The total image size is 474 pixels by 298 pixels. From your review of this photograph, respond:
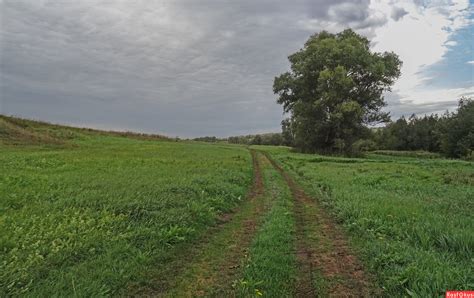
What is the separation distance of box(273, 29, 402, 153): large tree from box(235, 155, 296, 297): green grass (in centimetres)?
3463

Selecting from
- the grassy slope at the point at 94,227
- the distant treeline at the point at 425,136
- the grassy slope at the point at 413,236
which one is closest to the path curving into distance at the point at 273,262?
the grassy slope at the point at 413,236

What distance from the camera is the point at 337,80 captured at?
40750mm

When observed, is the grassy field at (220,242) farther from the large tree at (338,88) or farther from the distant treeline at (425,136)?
the distant treeline at (425,136)

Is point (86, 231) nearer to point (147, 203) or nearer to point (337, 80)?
point (147, 203)

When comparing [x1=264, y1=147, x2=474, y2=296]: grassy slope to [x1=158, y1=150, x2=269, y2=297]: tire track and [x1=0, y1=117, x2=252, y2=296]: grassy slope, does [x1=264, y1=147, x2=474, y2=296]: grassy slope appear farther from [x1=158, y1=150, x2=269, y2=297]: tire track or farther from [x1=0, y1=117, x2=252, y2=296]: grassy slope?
[x1=0, y1=117, x2=252, y2=296]: grassy slope

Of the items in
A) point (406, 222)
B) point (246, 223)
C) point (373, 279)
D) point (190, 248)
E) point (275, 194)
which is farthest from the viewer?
point (275, 194)

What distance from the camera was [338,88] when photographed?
42.1m

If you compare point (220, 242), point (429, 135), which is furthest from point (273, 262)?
point (429, 135)

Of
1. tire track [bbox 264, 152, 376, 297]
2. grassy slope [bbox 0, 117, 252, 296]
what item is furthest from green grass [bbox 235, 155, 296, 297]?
grassy slope [bbox 0, 117, 252, 296]

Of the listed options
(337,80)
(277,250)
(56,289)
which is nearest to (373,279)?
(277,250)

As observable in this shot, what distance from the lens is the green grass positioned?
4816 millimetres

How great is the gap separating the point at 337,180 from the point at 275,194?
4950 millimetres

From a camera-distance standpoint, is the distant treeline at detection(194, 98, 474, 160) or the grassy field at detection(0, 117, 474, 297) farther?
the distant treeline at detection(194, 98, 474, 160)

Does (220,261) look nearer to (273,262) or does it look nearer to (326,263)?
(273,262)
